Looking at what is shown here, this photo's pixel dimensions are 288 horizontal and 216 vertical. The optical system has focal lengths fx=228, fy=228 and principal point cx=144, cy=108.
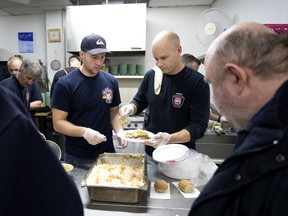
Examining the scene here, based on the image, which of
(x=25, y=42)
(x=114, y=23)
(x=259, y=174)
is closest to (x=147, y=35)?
(x=114, y=23)

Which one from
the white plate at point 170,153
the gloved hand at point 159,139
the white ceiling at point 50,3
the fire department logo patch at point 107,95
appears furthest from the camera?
the white ceiling at point 50,3

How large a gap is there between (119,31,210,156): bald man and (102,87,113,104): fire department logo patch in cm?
32

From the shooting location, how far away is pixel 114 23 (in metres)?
3.55

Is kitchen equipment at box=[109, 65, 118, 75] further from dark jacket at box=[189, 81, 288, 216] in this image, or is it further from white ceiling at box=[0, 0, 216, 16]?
dark jacket at box=[189, 81, 288, 216]

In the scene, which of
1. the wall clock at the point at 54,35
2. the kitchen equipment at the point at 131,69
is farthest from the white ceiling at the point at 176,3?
the wall clock at the point at 54,35

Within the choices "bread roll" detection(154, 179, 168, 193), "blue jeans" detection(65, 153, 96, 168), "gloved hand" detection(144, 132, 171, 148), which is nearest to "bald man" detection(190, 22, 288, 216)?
"bread roll" detection(154, 179, 168, 193)

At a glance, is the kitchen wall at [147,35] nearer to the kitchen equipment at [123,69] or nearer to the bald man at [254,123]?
the kitchen equipment at [123,69]

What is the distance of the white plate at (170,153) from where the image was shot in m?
1.35

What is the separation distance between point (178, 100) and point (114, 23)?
236 cm

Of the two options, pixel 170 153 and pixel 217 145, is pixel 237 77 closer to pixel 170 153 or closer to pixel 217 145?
pixel 170 153

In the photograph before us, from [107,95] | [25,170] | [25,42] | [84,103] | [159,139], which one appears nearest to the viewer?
[25,170]

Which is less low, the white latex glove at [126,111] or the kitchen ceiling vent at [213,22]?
the kitchen ceiling vent at [213,22]

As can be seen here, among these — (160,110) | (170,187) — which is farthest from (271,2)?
(170,187)

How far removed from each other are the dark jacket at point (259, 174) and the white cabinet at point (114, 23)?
3151 millimetres
